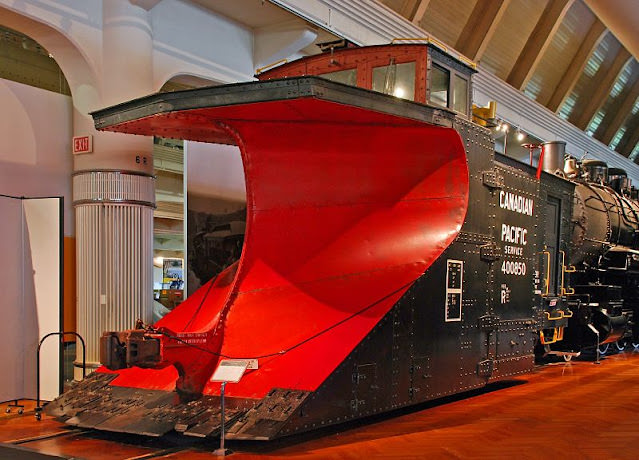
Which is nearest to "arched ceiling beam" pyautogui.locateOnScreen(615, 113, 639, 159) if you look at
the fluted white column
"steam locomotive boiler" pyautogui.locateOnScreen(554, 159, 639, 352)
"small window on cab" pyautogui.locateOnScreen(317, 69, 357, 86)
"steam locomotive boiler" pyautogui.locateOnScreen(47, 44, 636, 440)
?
"steam locomotive boiler" pyautogui.locateOnScreen(554, 159, 639, 352)

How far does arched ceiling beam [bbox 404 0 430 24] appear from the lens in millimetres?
11414

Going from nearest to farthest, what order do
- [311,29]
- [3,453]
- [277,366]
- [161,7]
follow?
[3,453]
[277,366]
[161,7]
[311,29]

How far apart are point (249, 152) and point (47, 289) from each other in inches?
104

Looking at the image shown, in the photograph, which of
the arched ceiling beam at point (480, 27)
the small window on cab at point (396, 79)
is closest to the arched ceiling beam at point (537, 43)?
the arched ceiling beam at point (480, 27)

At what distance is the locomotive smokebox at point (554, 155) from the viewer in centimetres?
1018

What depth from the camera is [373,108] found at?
486cm

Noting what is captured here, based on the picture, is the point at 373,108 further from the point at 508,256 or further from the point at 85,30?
the point at 85,30

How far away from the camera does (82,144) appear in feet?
23.3

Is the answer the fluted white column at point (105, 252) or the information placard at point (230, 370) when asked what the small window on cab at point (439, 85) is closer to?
the information placard at point (230, 370)

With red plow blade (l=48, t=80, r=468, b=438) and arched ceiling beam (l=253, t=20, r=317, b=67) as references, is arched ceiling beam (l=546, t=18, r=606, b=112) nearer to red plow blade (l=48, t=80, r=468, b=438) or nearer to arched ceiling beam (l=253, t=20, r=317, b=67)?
arched ceiling beam (l=253, t=20, r=317, b=67)

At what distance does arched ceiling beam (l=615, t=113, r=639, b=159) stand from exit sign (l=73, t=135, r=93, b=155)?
20434 millimetres

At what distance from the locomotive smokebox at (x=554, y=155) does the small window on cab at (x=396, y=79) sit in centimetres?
501

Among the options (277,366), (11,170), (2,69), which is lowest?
(277,366)

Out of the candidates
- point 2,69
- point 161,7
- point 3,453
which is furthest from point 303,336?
point 2,69
